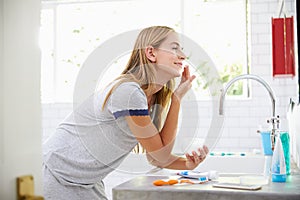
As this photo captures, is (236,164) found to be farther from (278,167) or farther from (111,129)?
(111,129)

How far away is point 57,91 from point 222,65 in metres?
1.40

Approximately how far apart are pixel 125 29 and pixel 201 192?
2.41 meters

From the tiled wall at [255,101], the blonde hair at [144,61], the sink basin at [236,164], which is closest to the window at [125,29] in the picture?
the tiled wall at [255,101]

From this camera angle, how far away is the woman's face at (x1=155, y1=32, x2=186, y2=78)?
1.56 meters

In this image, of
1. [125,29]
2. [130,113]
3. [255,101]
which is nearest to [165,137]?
[130,113]

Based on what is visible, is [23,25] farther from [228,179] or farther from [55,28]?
[55,28]

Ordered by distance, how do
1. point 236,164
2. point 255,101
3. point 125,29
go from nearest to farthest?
point 236,164 < point 255,101 < point 125,29

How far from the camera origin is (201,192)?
4.63 ft

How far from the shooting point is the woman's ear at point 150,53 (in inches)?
61.5

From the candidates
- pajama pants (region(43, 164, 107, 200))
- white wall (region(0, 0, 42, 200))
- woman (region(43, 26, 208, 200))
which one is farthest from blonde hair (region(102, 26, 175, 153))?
white wall (region(0, 0, 42, 200))

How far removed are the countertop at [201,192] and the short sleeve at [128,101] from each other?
0.82 ft

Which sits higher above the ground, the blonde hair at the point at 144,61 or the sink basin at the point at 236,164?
the blonde hair at the point at 144,61

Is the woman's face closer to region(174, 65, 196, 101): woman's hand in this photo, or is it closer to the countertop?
region(174, 65, 196, 101): woman's hand

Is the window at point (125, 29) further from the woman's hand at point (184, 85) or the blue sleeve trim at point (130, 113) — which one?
the blue sleeve trim at point (130, 113)
